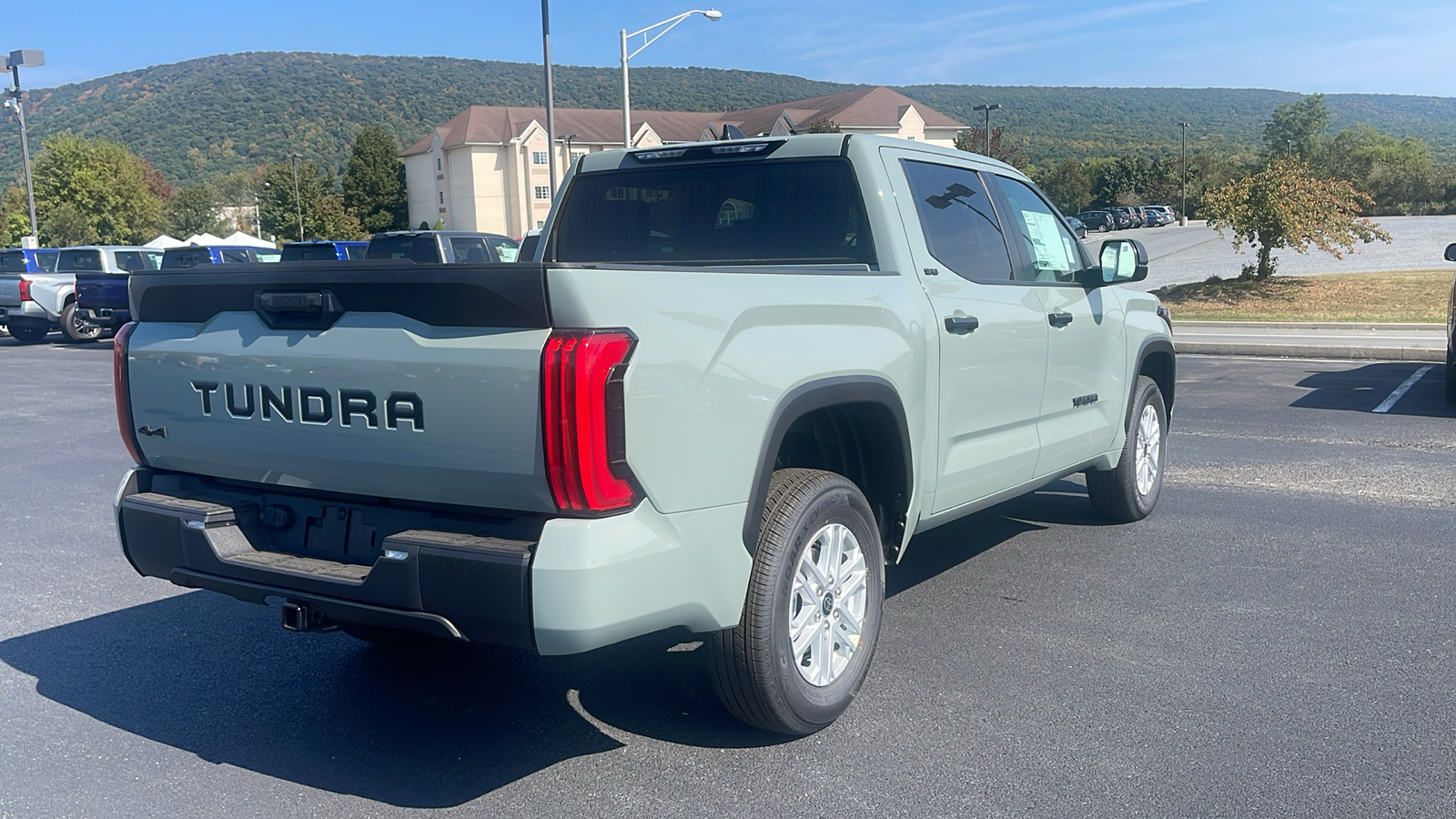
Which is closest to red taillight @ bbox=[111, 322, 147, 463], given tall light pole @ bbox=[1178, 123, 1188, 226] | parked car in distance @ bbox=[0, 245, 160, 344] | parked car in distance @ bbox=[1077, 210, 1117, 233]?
parked car in distance @ bbox=[0, 245, 160, 344]

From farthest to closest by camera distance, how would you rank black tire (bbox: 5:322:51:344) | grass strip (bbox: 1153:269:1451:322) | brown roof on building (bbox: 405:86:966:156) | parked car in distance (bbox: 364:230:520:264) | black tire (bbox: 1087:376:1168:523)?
brown roof on building (bbox: 405:86:966:156), black tire (bbox: 5:322:51:344), grass strip (bbox: 1153:269:1451:322), parked car in distance (bbox: 364:230:520:264), black tire (bbox: 1087:376:1168:523)

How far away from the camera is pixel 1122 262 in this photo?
5.47 metres

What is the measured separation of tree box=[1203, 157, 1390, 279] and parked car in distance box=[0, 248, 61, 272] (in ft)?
76.4

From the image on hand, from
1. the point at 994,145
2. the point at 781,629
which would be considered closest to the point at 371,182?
the point at 994,145

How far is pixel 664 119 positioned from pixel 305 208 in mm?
28740

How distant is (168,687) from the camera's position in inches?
163

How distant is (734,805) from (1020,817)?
78 cm

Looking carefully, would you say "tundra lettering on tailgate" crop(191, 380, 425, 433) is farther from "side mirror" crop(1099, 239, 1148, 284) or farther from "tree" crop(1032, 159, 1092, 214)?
"tree" crop(1032, 159, 1092, 214)

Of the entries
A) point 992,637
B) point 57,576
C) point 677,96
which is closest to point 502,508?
point 992,637

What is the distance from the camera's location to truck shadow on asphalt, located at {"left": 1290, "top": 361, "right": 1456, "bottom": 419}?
10500mm

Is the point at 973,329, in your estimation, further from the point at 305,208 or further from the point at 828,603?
the point at 305,208

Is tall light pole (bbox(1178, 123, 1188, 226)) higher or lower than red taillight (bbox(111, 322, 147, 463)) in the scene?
higher

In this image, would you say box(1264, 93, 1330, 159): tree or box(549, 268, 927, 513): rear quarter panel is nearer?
box(549, 268, 927, 513): rear quarter panel

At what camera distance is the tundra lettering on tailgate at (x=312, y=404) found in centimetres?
300
